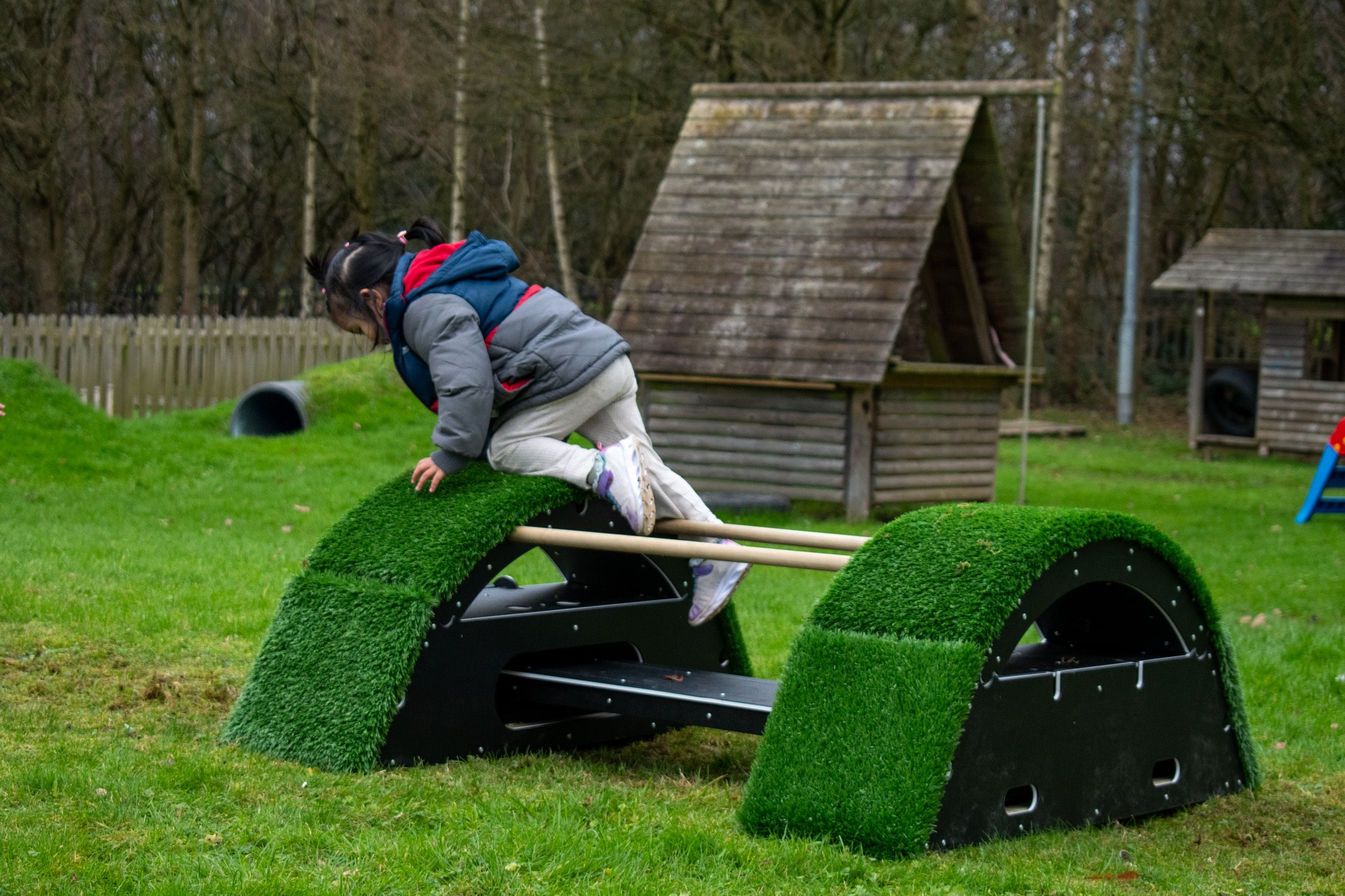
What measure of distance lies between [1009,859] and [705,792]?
1.08 metres

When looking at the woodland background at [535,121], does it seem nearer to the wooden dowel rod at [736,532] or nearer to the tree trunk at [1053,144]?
the tree trunk at [1053,144]

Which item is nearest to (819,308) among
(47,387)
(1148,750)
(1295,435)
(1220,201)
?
(47,387)

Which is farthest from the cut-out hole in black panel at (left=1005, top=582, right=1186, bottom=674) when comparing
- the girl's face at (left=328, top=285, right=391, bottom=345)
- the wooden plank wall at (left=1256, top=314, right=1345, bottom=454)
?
the wooden plank wall at (left=1256, top=314, right=1345, bottom=454)

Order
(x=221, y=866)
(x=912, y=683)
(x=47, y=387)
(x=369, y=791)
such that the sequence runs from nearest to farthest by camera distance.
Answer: (x=221, y=866) → (x=912, y=683) → (x=369, y=791) → (x=47, y=387)

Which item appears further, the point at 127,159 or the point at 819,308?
A: the point at 127,159

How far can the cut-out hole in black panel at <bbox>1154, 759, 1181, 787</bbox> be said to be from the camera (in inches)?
184

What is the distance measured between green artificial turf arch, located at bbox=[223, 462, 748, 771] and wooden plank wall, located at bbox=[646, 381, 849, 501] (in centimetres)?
767


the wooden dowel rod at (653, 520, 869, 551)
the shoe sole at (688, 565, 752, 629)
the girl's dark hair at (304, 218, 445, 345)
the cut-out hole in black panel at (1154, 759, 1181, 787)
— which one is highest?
the girl's dark hair at (304, 218, 445, 345)

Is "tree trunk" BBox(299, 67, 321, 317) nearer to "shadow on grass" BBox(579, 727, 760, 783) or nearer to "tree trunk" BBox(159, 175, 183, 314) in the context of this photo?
"tree trunk" BBox(159, 175, 183, 314)

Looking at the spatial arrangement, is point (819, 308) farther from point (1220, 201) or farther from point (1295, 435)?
point (1220, 201)

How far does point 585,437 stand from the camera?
5098 millimetres

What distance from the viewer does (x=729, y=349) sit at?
40.8ft

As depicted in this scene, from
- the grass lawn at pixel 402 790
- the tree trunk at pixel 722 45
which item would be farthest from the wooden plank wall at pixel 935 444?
the tree trunk at pixel 722 45

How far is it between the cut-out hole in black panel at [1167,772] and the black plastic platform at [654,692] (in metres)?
1.26
